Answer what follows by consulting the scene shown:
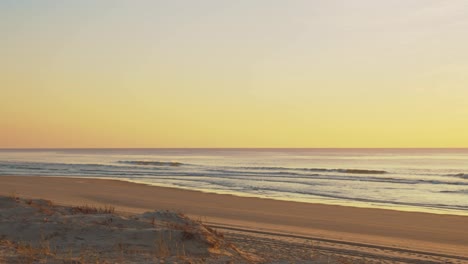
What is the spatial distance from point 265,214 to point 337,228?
3.65 meters

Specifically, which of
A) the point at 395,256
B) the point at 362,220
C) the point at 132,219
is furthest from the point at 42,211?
the point at 362,220

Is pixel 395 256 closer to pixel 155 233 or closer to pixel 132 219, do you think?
pixel 155 233

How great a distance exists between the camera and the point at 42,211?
12.7 meters

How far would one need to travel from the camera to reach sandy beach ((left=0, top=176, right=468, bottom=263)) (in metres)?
12.2

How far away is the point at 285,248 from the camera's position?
10586mm

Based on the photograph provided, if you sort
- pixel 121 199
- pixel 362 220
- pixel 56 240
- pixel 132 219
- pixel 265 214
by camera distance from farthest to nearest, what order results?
pixel 121 199
pixel 265 214
pixel 362 220
pixel 132 219
pixel 56 240

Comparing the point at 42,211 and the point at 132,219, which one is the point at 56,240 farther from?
the point at 42,211

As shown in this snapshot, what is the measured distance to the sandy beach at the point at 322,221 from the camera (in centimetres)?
1220

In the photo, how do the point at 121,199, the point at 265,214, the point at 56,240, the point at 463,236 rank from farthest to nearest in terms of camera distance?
1. the point at 121,199
2. the point at 265,214
3. the point at 463,236
4. the point at 56,240

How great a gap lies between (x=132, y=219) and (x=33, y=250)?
346cm

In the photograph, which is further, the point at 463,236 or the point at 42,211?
the point at 463,236

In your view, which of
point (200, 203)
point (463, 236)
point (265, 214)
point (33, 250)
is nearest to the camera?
point (33, 250)

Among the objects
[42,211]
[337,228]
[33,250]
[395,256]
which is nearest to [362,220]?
[337,228]

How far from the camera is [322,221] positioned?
623 inches
